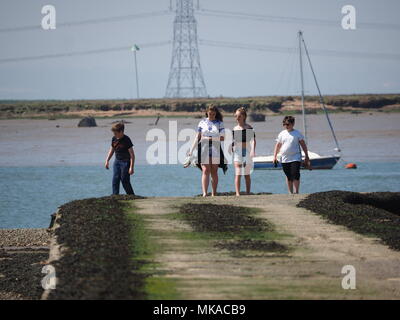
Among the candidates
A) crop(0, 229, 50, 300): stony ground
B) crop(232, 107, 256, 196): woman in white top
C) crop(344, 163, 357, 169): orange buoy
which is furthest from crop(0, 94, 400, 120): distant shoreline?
crop(232, 107, 256, 196): woman in white top

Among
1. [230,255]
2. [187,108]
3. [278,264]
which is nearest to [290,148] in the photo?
[230,255]

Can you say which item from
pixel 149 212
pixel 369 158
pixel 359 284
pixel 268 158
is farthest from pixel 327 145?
pixel 359 284

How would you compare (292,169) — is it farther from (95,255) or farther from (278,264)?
(95,255)

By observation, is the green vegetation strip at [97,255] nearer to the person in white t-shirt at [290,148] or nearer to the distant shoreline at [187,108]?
the person in white t-shirt at [290,148]

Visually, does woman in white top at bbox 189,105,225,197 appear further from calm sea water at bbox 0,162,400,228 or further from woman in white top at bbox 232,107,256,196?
calm sea water at bbox 0,162,400,228

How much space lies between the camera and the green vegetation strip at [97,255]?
29.7ft

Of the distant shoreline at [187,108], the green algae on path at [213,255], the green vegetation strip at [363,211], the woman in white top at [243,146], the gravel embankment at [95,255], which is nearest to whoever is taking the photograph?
the gravel embankment at [95,255]

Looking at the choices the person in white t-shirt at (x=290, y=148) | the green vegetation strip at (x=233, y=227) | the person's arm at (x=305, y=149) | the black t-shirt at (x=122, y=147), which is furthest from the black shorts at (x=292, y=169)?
the black t-shirt at (x=122, y=147)

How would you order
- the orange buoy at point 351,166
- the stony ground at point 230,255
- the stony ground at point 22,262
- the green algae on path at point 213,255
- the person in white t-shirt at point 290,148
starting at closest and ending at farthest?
1. the green algae on path at point 213,255
2. the stony ground at point 230,255
3. the stony ground at point 22,262
4. the person in white t-shirt at point 290,148
5. the orange buoy at point 351,166

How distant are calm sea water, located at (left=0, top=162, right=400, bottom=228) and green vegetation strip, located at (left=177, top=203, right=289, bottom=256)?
44.5 feet

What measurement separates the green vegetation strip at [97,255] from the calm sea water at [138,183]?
13.5 metres

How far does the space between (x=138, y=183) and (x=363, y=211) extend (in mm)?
25176
